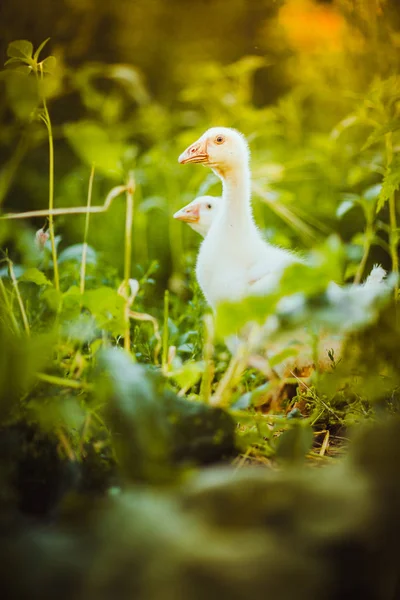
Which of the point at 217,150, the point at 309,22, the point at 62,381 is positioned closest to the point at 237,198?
the point at 217,150

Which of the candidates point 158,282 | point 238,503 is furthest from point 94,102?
point 238,503

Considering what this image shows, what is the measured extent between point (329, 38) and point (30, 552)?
1.24 m

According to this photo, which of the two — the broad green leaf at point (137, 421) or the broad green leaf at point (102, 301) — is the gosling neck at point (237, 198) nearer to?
the broad green leaf at point (102, 301)

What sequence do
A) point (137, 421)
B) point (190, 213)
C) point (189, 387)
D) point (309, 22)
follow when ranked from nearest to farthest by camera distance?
point (137, 421)
point (189, 387)
point (309, 22)
point (190, 213)

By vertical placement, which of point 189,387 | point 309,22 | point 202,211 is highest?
point 309,22

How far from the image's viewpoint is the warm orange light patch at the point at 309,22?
Result: 121cm

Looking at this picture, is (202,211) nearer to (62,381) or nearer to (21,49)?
(21,49)

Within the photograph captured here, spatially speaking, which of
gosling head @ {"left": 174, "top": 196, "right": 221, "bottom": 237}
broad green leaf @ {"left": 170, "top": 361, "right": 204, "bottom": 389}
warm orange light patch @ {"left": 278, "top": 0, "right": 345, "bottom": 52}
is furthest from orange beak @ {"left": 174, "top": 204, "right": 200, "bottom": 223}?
broad green leaf @ {"left": 170, "top": 361, "right": 204, "bottom": 389}

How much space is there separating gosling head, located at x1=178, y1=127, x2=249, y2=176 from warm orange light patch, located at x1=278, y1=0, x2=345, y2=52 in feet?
0.78

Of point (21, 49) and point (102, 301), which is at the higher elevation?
point (21, 49)

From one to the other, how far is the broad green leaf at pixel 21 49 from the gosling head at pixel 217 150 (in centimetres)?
45

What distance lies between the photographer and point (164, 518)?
1.92 ft

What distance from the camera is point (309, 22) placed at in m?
1.27

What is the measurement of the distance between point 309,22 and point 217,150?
0.30 metres
